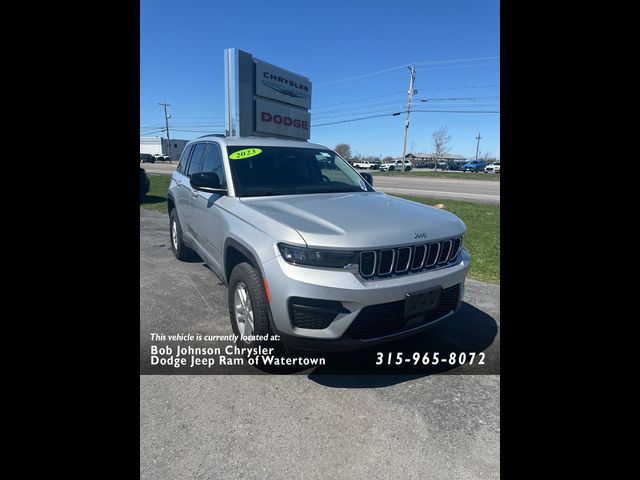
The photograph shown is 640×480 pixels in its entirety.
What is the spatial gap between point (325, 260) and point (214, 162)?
2.33 meters

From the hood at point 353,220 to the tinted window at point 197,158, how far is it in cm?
182


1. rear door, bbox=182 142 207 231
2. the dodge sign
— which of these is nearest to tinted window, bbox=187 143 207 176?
rear door, bbox=182 142 207 231

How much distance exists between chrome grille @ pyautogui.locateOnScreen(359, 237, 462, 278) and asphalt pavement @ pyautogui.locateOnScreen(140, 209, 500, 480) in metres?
0.87

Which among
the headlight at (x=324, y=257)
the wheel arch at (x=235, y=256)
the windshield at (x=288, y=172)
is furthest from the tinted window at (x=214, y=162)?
the headlight at (x=324, y=257)

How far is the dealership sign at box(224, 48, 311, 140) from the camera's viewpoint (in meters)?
8.34

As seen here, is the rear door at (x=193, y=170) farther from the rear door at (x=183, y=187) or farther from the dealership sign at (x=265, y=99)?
the dealership sign at (x=265, y=99)

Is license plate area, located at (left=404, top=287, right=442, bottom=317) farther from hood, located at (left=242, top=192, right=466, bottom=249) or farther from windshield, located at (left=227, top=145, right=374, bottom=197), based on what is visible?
windshield, located at (left=227, top=145, right=374, bottom=197)

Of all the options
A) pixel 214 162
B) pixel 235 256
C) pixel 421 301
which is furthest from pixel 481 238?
pixel 235 256

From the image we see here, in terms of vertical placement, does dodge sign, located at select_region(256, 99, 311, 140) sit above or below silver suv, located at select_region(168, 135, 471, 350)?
above

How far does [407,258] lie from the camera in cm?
222
